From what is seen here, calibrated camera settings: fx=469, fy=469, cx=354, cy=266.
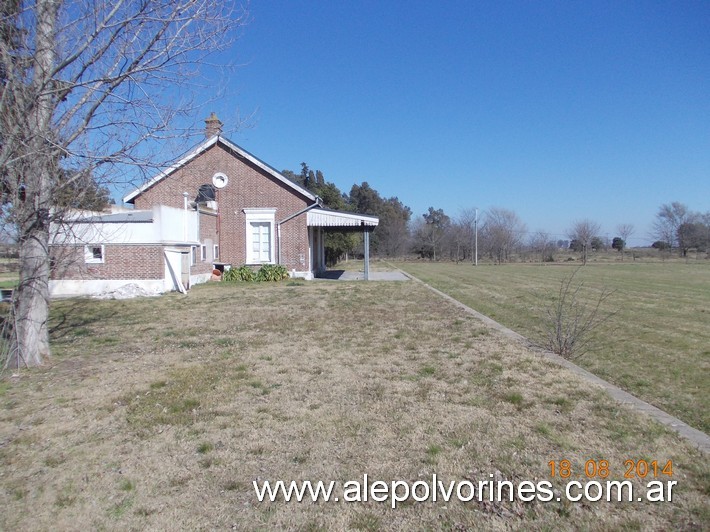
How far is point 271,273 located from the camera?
69.5ft

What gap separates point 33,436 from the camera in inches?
170

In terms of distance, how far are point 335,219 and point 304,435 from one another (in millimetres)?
18102

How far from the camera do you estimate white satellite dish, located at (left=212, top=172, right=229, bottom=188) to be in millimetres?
22125

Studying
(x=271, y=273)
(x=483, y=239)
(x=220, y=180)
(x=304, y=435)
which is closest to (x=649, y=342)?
(x=304, y=435)

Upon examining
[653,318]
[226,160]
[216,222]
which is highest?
[226,160]

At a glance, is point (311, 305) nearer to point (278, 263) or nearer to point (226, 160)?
point (278, 263)

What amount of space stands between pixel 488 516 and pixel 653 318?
458 inches

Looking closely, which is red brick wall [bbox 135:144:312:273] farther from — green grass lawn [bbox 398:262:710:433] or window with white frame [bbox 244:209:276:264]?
green grass lawn [bbox 398:262:710:433]

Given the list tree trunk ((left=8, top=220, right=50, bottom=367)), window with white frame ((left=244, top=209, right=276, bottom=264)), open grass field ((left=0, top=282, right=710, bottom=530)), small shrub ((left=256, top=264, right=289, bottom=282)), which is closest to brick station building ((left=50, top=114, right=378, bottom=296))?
window with white frame ((left=244, top=209, right=276, bottom=264))

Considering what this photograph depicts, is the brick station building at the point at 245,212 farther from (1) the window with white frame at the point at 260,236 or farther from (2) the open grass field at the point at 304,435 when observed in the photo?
(2) the open grass field at the point at 304,435

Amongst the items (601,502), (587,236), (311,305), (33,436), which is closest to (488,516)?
(601,502)
